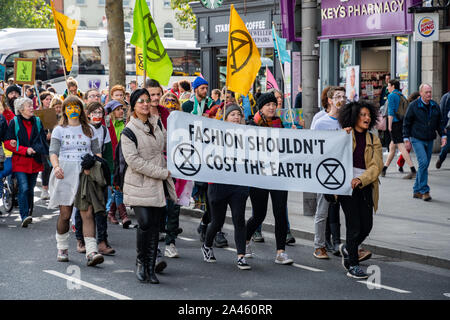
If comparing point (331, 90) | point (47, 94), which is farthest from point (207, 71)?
point (331, 90)

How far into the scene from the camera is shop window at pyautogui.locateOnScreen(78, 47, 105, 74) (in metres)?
37.9

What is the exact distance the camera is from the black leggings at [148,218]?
738 centimetres

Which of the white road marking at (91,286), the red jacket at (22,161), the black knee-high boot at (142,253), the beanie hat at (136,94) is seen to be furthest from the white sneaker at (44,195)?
the beanie hat at (136,94)

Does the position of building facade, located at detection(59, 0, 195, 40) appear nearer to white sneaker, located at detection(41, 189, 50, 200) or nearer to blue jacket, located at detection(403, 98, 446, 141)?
white sneaker, located at detection(41, 189, 50, 200)

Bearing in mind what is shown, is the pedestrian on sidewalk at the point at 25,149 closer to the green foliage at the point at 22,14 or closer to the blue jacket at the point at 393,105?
the blue jacket at the point at 393,105

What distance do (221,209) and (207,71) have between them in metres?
21.8

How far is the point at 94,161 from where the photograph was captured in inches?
334

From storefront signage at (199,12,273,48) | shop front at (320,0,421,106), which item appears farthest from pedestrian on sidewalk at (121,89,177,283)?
storefront signage at (199,12,273,48)

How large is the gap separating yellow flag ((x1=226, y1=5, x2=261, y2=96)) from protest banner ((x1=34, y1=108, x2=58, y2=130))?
4019 millimetres

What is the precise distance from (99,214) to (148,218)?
74.9 inches

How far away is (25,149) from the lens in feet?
35.8

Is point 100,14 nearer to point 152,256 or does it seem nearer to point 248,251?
point 248,251

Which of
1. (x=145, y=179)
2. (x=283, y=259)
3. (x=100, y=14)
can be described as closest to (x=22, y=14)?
(x=100, y=14)
